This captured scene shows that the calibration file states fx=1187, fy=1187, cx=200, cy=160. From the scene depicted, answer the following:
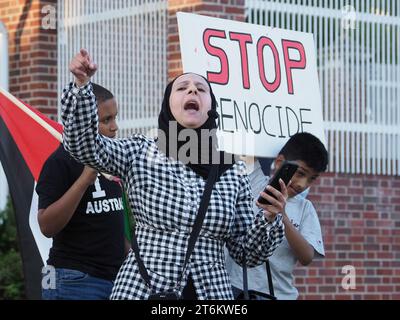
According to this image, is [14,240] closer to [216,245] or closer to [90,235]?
[90,235]

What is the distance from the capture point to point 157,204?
4.43 meters

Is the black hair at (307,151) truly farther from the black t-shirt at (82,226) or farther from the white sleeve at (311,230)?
the black t-shirt at (82,226)

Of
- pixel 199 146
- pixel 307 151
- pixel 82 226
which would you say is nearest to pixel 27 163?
pixel 82 226

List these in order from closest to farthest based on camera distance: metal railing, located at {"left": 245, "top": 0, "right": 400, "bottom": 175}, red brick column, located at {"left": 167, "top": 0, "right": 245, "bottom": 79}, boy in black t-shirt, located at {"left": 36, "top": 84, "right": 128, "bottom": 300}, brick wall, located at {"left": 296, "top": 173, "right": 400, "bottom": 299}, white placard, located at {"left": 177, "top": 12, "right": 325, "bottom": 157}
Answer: boy in black t-shirt, located at {"left": 36, "top": 84, "right": 128, "bottom": 300}, white placard, located at {"left": 177, "top": 12, "right": 325, "bottom": 157}, red brick column, located at {"left": 167, "top": 0, "right": 245, "bottom": 79}, brick wall, located at {"left": 296, "top": 173, "right": 400, "bottom": 299}, metal railing, located at {"left": 245, "top": 0, "right": 400, "bottom": 175}

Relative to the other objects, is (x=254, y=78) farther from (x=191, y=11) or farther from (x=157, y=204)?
(x=191, y=11)

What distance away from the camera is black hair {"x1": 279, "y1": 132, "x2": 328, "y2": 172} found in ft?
18.7

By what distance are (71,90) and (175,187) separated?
0.54 metres

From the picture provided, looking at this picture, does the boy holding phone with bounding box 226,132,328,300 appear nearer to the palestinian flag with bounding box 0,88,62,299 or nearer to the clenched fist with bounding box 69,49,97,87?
the palestinian flag with bounding box 0,88,62,299

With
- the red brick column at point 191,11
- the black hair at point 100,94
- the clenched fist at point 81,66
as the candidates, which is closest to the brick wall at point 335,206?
the red brick column at point 191,11

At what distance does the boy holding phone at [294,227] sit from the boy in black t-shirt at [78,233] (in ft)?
1.92

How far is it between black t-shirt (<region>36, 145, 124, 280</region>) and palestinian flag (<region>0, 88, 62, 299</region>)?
2.19 feet

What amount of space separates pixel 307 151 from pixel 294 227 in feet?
1.31

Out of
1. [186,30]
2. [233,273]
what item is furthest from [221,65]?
[233,273]

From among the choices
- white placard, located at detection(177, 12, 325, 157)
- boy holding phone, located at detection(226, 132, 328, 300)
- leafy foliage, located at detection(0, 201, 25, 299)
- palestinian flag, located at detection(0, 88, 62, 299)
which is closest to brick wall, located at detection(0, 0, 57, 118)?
leafy foliage, located at detection(0, 201, 25, 299)
